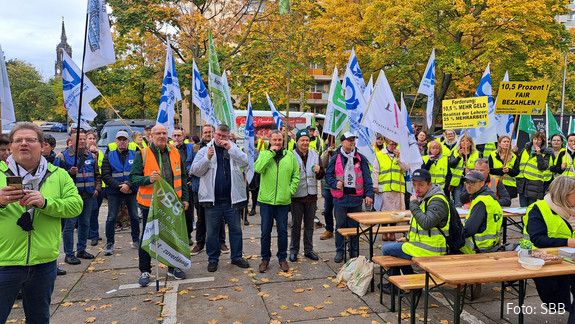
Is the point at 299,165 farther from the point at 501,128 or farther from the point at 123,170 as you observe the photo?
the point at 501,128

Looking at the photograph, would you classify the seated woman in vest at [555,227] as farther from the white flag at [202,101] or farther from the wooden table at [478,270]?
the white flag at [202,101]

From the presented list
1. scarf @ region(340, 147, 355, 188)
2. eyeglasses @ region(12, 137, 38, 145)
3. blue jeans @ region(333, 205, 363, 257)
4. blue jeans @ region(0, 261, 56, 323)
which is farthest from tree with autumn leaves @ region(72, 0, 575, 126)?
blue jeans @ region(0, 261, 56, 323)

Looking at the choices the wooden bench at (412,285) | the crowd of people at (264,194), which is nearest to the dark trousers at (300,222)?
the crowd of people at (264,194)

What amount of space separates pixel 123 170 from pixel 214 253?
7.83ft

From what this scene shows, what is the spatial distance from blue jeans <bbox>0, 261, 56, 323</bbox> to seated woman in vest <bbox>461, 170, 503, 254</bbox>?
403 cm

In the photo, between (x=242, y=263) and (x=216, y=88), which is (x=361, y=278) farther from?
(x=216, y=88)

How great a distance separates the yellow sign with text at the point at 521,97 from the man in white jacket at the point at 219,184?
464cm

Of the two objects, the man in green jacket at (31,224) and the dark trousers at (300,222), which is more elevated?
the man in green jacket at (31,224)

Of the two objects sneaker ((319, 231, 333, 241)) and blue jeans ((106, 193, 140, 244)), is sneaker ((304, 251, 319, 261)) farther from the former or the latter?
blue jeans ((106, 193, 140, 244))

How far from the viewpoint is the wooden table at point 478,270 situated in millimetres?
3600

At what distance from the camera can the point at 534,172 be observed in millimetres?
8344

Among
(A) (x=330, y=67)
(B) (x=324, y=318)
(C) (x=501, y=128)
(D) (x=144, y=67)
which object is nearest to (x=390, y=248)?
(B) (x=324, y=318)

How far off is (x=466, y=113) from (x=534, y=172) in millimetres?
2045

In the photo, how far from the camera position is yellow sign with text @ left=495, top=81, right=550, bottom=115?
746 cm
